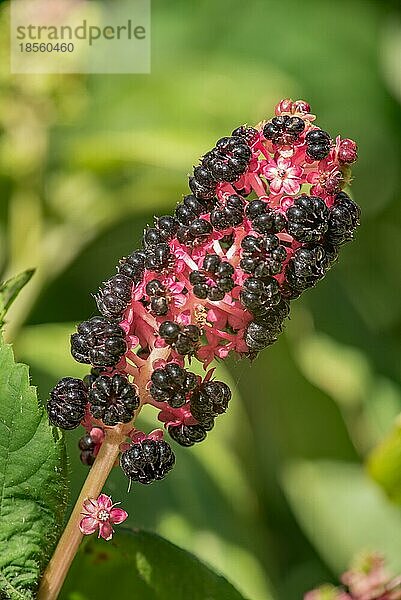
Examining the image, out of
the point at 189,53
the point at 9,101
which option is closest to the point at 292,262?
the point at 9,101

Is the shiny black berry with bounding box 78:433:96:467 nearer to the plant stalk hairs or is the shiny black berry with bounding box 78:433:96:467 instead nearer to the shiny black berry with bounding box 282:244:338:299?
the plant stalk hairs

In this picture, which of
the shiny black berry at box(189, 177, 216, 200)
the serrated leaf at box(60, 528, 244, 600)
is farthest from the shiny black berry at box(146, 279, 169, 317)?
the serrated leaf at box(60, 528, 244, 600)

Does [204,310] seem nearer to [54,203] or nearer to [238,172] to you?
[238,172]

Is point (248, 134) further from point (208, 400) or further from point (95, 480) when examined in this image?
point (95, 480)

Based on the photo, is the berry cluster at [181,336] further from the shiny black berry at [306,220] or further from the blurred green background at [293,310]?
the blurred green background at [293,310]

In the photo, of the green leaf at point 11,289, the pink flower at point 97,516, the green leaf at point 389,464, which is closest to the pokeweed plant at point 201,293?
the pink flower at point 97,516

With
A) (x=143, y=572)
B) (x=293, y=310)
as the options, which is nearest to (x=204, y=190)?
(x=143, y=572)

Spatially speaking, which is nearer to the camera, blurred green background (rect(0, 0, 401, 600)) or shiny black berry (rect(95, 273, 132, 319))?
shiny black berry (rect(95, 273, 132, 319))
